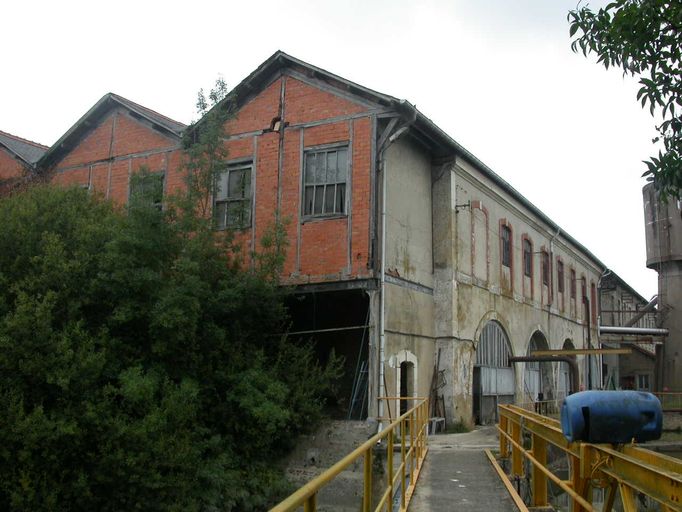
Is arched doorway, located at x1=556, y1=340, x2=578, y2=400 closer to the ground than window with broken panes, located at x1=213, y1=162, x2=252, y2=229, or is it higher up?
closer to the ground

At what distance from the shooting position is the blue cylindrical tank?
4.84 m

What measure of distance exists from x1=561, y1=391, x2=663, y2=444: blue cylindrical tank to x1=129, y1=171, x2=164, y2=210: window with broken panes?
11.2 metres

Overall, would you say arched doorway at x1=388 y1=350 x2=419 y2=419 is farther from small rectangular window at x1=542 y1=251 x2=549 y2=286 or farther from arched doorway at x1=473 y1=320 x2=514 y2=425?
small rectangular window at x1=542 y1=251 x2=549 y2=286

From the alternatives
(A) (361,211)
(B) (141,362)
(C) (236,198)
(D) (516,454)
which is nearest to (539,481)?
(D) (516,454)

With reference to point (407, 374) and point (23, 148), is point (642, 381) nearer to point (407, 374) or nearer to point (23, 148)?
point (407, 374)

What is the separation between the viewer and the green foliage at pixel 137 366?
39.0ft

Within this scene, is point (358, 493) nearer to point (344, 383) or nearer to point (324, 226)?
point (344, 383)

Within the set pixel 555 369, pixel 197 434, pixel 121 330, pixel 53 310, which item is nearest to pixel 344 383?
pixel 197 434

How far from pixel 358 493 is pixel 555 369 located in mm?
16193

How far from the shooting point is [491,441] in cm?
1588

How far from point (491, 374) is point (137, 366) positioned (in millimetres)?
12066

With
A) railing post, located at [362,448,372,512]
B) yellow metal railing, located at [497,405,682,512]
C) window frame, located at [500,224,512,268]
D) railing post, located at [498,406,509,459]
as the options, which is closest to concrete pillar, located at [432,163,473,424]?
window frame, located at [500,224,512,268]

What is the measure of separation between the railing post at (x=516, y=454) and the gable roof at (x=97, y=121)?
40.5 feet

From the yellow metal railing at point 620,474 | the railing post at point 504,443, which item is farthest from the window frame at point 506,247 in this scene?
the yellow metal railing at point 620,474
